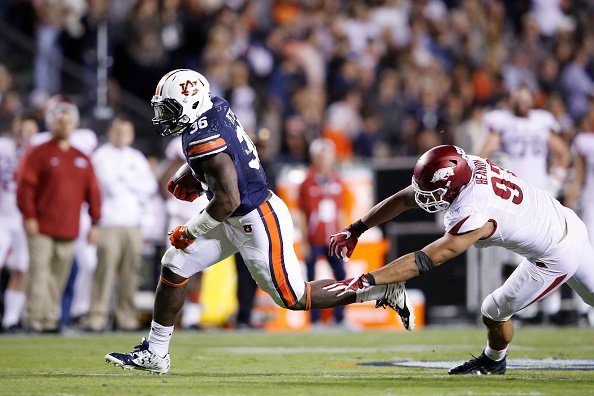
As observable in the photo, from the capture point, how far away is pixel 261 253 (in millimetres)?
6324

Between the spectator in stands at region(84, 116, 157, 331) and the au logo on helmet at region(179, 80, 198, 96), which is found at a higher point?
the au logo on helmet at region(179, 80, 198, 96)

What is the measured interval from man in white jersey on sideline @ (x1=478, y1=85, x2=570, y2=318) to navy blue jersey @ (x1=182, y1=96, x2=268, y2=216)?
15.0ft

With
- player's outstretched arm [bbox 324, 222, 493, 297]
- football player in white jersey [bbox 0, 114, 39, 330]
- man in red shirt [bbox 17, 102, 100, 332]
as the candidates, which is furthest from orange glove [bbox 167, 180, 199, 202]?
football player in white jersey [bbox 0, 114, 39, 330]

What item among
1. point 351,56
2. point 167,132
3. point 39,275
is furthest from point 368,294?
point 351,56

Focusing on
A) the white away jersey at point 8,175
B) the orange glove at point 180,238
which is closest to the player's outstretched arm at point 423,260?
the orange glove at point 180,238

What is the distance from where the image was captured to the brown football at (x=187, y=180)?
21.6ft

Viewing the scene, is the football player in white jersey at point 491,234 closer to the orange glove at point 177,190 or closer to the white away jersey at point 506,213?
the white away jersey at point 506,213

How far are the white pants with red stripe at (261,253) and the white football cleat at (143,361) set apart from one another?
49 centimetres

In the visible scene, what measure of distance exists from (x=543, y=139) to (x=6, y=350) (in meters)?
5.38

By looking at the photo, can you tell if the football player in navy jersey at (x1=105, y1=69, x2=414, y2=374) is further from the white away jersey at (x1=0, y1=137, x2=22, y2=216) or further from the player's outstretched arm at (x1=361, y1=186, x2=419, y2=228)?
the white away jersey at (x1=0, y1=137, x2=22, y2=216)

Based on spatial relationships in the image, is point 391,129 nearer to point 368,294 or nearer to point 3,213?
point 3,213

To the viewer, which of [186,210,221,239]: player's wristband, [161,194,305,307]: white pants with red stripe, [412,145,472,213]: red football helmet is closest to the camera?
[412,145,472,213]: red football helmet

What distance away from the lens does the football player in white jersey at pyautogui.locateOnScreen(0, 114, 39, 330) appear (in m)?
11.0

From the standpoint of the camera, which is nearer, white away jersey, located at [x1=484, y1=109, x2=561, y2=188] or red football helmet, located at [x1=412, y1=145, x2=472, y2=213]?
red football helmet, located at [x1=412, y1=145, x2=472, y2=213]
